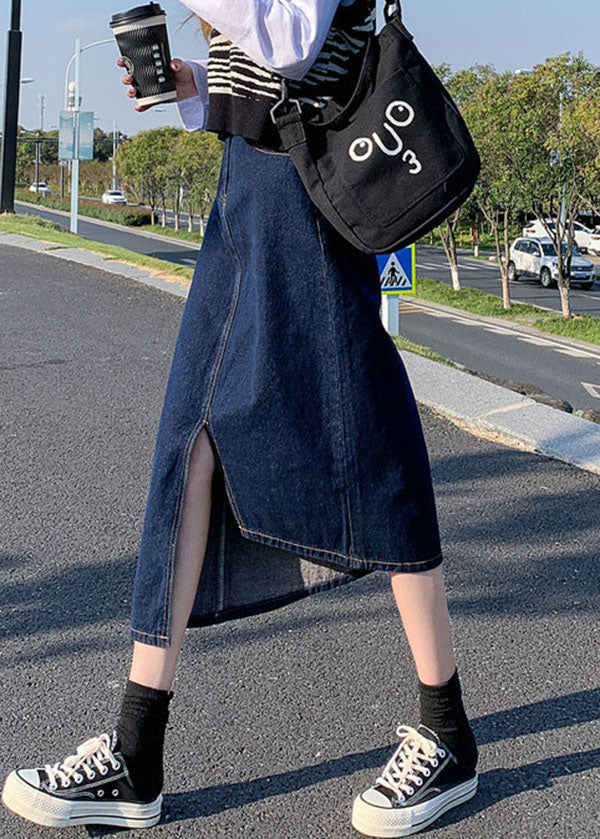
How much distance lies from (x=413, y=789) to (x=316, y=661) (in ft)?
2.24

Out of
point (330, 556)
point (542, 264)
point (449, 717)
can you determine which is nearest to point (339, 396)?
point (330, 556)

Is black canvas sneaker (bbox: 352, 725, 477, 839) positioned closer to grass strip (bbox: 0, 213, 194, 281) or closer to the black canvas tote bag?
the black canvas tote bag

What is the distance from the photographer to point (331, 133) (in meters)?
2.03

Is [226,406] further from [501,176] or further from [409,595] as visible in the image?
[501,176]

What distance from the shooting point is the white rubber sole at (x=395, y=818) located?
2.13 metres

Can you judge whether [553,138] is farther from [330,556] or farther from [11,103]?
[330,556]

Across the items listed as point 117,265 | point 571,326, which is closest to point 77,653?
point 117,265

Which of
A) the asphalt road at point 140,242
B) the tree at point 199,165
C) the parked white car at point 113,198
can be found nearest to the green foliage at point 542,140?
the asphalt road at point 140,242

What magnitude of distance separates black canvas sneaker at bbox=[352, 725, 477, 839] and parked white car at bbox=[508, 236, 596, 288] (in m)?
39.6

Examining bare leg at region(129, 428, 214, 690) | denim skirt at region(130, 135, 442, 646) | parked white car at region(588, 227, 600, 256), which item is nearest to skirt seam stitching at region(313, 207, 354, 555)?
denim skirt at region(130, 135, 442, 646)

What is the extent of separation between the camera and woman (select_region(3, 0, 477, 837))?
207 cm

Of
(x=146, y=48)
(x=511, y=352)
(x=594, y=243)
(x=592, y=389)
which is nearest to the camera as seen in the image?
(x=146, y=48)

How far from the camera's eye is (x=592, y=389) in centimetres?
1852

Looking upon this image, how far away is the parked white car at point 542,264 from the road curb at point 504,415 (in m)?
35.8
